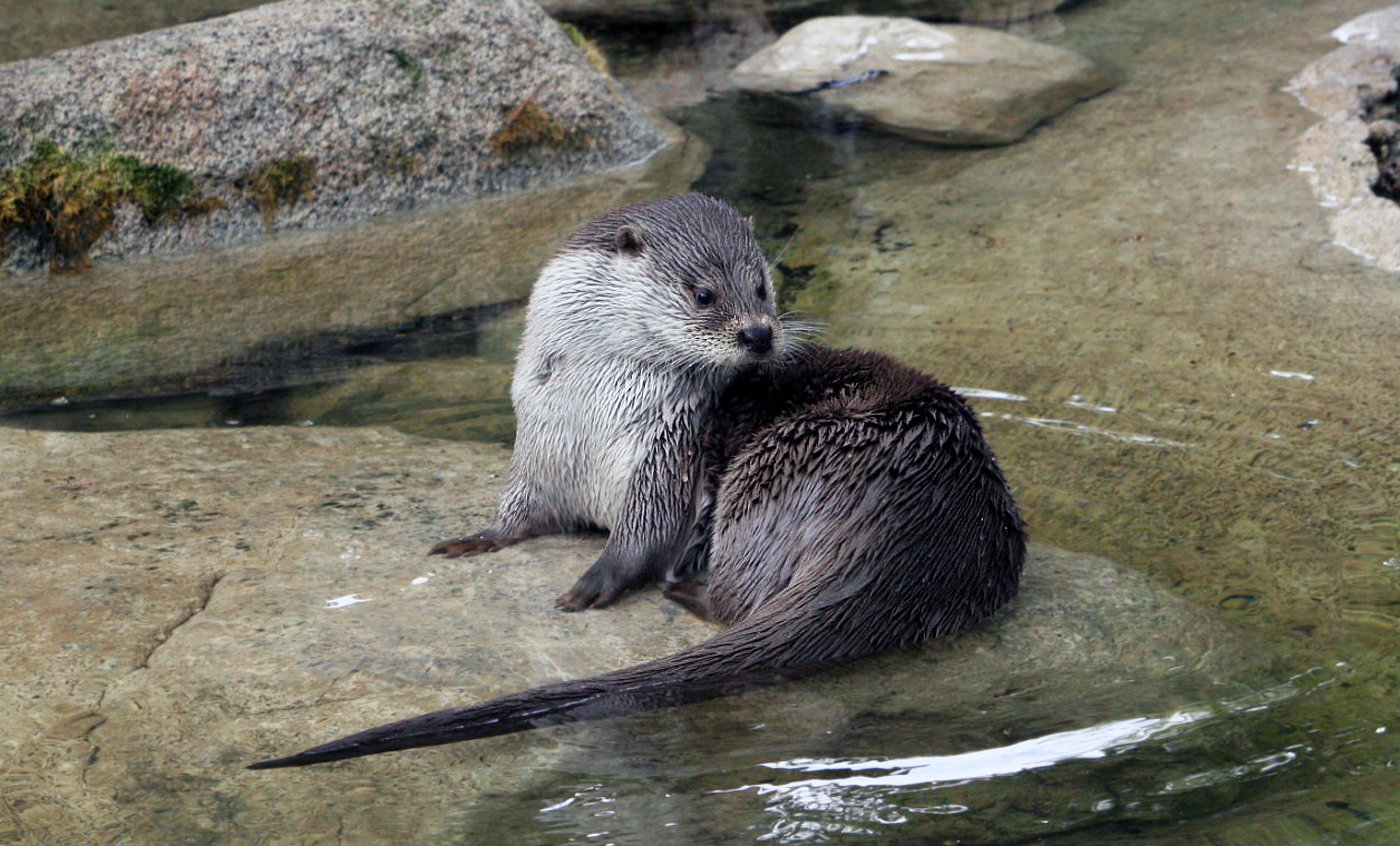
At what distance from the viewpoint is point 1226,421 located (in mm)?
3928

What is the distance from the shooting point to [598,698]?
256 centimetres

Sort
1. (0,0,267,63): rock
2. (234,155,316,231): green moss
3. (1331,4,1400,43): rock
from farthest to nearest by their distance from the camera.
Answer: (0,0,267,63): rock → (1331,4,1400,43): rock → (234,155,316,231): green moss

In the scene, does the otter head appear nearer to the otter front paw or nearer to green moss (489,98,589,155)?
the otter front paw

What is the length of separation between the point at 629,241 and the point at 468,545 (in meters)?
0.79

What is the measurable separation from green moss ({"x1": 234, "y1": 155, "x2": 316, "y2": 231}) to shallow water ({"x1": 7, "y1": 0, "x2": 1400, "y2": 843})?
73 cm

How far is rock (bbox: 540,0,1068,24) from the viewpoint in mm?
8695

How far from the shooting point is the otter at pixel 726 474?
9.10 feet

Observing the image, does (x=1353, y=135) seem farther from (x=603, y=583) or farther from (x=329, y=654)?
(x=329, y=654)

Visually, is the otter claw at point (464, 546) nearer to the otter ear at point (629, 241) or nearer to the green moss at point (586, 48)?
the otter ear at point (629, 241)

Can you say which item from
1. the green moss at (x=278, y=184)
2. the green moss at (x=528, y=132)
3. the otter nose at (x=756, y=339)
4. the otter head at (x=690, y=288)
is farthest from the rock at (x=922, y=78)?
the otter nose at (x=756, y=339)

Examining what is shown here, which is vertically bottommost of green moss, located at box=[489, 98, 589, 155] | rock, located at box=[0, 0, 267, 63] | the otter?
the otter

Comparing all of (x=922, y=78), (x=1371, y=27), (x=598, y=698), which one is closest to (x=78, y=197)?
(x=922, y=78)

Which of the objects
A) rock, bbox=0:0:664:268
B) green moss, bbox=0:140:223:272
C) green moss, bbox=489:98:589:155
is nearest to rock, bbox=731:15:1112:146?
rock, bbox=0:0:664:268

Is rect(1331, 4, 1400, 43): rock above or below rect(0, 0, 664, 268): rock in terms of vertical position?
above
